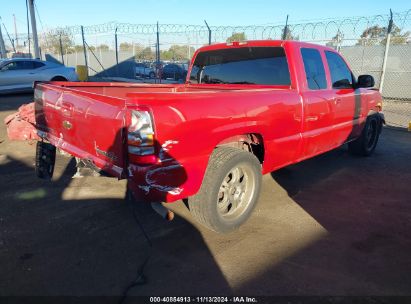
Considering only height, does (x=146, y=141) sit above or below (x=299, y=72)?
below

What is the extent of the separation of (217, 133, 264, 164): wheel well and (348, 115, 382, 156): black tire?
3.12m

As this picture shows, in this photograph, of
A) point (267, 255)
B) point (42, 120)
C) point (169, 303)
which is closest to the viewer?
point (169, 303)

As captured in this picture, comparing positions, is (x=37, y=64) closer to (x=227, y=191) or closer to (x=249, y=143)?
(x=249, y=143)

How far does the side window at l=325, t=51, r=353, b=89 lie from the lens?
4.88 metres

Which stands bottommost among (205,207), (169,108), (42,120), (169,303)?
(169,303)

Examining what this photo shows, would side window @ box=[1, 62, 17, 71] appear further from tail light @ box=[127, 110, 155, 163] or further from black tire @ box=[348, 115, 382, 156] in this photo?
tail light @ box=[127, 110, 155, 163]

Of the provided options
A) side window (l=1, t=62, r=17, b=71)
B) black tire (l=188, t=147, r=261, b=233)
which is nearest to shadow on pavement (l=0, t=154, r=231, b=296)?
black tire (l=188, t=147, r=261, b=233)

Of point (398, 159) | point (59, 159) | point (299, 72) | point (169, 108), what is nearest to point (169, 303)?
point (169, 108)

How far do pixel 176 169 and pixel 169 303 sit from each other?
1.02 m

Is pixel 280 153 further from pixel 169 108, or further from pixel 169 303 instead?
pixel 169 303

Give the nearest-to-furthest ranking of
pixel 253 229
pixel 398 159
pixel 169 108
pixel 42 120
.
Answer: pixel 169 108, pixel 253 229, pixel 42 120, pixel 398 159

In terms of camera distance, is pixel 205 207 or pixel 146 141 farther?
pixel 205 207

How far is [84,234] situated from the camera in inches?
133

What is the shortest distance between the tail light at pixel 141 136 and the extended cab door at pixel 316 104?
2.24 meters
